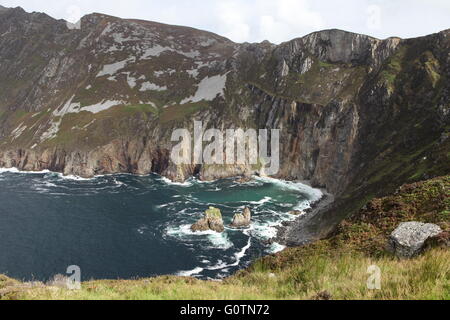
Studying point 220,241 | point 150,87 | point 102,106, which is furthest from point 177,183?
point 150,87

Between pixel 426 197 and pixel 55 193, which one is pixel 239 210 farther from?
pixel 426 197

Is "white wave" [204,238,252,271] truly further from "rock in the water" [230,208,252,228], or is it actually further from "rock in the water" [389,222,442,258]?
"rock in the water" [389,222,442,258]

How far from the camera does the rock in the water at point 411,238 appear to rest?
13719 millimetres

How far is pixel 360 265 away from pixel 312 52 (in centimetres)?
15272

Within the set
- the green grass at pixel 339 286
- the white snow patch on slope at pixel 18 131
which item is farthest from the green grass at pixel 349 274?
the white snow patch on slope at pixel 18 131

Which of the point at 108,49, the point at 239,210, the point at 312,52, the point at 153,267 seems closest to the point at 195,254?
the point at 153,267

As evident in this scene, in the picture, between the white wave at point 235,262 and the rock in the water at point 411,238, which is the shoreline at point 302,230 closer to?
the white wave at point 235,262

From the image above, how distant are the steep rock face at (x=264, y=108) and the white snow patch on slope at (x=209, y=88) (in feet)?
2.52

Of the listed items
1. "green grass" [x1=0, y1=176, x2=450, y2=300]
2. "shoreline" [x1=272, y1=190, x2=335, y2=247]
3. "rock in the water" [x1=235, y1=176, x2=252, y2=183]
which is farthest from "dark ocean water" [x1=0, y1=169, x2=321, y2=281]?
"green grass" [x1=0, y1=176, x2=450, y2=300]

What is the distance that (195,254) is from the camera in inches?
2749

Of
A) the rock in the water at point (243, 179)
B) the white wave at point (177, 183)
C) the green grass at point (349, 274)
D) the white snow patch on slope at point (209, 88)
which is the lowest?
the white wave at point (177, 183)

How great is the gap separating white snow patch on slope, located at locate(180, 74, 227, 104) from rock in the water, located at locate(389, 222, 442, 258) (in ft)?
482

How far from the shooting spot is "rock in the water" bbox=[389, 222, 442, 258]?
540 inches
